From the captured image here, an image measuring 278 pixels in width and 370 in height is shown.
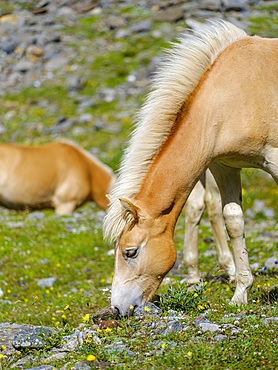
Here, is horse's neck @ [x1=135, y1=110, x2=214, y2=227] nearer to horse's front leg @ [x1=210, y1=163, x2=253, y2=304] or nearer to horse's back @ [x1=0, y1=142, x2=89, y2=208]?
horse's front leg @ [x1=210, y1=163, x2=253, y2=304]

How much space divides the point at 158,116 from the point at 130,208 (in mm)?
1059

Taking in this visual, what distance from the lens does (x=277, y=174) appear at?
491cm

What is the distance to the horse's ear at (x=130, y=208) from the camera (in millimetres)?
4543

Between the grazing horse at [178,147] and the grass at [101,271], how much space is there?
19.9 inches

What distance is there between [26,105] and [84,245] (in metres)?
14.1

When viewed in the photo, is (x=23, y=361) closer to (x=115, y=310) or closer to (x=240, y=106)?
(x=115, y=310)

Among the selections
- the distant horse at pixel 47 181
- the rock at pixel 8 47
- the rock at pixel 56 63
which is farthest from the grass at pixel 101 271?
the rock at pixel 8 47

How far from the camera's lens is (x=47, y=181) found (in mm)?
13719

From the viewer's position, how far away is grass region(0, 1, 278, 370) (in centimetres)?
372

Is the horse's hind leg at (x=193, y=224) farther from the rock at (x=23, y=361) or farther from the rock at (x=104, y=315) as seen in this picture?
the rock at (x=23, y=361)

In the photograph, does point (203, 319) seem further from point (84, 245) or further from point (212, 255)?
point (84, 245)

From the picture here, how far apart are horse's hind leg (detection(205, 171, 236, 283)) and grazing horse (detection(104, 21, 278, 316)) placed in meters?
2.22

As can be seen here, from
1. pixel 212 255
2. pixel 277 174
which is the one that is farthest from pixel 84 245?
pixel 277 174

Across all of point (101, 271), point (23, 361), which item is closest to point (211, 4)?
point (101, 271)
